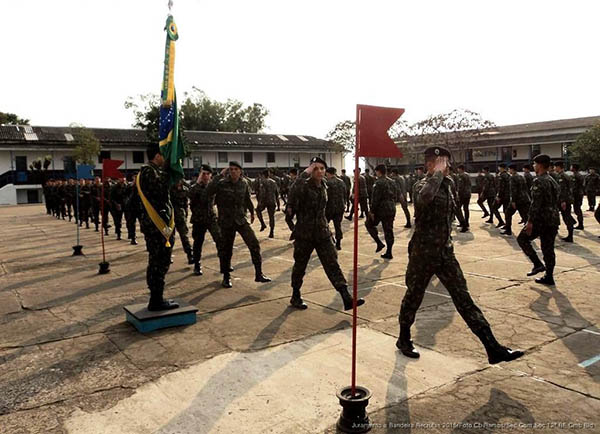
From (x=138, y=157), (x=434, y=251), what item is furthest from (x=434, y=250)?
(x=138, y=157)

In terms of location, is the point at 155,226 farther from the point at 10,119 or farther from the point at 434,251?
the point at 10,119

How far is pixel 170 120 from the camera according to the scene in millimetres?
5555

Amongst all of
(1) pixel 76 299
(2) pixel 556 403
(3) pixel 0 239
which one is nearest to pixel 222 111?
(3) pixel 0 239

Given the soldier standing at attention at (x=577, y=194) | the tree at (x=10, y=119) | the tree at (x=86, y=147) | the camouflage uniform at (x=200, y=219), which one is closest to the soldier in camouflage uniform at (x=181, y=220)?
the camouflage uniform at (x=200, y=219)

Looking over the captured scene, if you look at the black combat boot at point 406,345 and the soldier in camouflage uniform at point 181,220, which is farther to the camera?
the soldier in camouflage uniform at point 181,220

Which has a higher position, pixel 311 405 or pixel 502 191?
pixel 502 191

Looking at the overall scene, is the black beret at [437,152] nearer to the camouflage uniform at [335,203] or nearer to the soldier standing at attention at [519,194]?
the camouflage uniform at [335,203]

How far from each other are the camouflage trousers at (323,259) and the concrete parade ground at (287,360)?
387 millimetres

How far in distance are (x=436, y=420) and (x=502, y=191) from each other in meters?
10.9

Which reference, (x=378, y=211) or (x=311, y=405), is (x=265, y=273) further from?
(x=311, y=405)

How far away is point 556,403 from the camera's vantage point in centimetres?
347

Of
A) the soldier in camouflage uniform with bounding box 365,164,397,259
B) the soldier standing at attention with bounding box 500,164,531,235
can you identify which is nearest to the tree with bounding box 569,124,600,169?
the soldier standing at attention with bounding box 500,164,531,235

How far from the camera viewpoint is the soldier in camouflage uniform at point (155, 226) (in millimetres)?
5449

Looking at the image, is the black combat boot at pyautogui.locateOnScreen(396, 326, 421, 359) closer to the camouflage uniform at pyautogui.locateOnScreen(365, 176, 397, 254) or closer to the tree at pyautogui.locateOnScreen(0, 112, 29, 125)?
the camouflage uniform at pyautogui.locateOnScreen(365, 176, 397, 254)
